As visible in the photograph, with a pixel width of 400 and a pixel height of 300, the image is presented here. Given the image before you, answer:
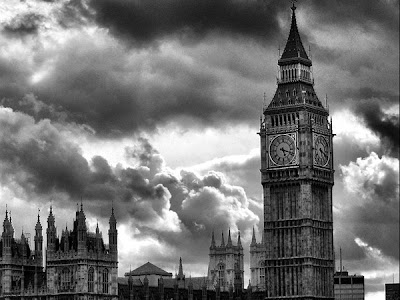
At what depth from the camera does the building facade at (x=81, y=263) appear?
7347 inches

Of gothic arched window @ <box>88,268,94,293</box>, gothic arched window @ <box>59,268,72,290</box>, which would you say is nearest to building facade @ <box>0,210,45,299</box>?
gothic arched window @ <box>59,268,72,290</box>

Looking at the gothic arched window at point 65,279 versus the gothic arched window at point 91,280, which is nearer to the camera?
the gothic arched window at point 91,280

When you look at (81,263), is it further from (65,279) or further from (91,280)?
(65,279)

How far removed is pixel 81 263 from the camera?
186375mm

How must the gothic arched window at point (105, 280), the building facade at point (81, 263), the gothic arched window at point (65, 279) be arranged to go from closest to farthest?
the building facade at point (81, 263) < the gothic arched window at point (65, 279) < the gothic arched window at point (105, 280)

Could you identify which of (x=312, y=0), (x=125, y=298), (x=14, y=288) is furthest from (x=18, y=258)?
(x=312, y=0)

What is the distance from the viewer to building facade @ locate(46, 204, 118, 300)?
612 ft

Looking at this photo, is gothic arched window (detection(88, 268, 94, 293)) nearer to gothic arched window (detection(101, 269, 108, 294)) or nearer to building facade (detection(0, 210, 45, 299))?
gothic arched window (detection(101, 269, 108, 294))

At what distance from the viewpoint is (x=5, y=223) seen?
193 meters

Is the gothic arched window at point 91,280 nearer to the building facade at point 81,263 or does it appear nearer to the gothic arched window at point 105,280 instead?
the building facade at point 81,263

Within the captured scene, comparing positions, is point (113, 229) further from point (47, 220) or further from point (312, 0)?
point (312, 0)

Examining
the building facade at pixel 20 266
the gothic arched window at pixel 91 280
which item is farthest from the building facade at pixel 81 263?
the building facade at pixel 20 266

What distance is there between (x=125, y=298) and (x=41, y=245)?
14231 millimetres

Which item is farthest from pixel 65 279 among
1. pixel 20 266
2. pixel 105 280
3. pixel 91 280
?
pixel 20 266
